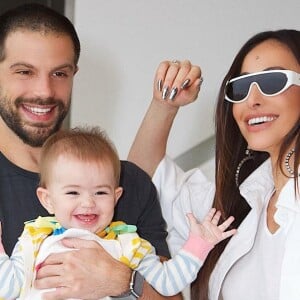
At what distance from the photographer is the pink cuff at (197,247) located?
1.44 metres

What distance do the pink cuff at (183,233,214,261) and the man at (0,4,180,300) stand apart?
18 cm

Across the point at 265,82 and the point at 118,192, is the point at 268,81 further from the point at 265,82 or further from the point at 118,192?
the point at 118,192

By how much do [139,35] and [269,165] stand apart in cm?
69

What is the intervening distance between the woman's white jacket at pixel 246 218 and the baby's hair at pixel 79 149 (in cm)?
31

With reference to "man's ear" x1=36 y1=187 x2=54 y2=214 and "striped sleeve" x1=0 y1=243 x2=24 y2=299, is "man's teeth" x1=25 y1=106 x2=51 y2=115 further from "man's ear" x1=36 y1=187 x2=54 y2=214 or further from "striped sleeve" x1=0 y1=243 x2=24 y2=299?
"striped sleeve" x1=0 y1=243 x2=24 y2=299

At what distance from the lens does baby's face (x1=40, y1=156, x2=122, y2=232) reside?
1.41 metres

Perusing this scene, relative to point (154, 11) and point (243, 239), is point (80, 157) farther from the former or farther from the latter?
point (154, 11)

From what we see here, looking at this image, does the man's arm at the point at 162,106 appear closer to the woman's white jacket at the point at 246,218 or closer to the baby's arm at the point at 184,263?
the woman's white jacket at the point at 246,218

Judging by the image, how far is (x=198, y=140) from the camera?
221cm

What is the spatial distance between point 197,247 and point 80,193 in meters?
0.28

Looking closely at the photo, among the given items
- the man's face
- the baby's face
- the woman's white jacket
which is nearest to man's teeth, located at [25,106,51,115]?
the man's face

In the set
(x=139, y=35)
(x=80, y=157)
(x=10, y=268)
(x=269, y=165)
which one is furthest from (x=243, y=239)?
(x=139, y=35)

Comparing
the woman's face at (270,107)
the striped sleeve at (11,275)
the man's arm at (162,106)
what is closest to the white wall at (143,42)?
the man's arm at (162,106)

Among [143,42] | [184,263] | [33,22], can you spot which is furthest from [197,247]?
[143,42]
